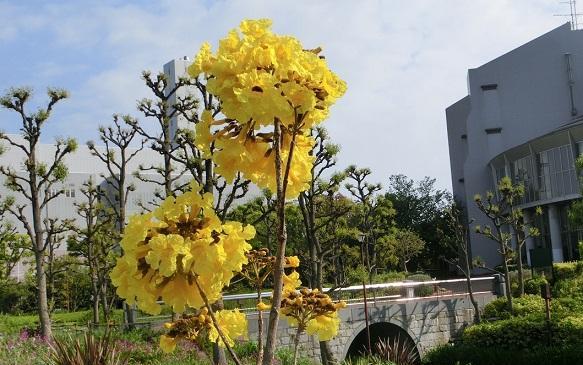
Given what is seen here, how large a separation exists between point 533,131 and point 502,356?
27.7 metres

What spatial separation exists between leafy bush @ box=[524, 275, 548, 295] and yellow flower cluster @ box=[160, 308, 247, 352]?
2115 cm

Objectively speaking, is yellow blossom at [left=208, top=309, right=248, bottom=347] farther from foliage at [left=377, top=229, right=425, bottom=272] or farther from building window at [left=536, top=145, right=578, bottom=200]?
building window at [left=536, top=145, right=578, bottom=200]

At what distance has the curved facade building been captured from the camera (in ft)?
117

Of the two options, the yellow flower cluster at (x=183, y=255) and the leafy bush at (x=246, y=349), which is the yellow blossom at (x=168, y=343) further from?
the leafy bush at (x=246, y=349)

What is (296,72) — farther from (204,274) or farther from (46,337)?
(46,337)

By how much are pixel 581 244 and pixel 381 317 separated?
251 inches

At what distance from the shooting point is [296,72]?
84.2 inches

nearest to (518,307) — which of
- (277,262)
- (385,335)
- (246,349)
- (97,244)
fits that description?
(385,335)

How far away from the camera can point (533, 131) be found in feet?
136

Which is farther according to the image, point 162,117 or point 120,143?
point 120,143

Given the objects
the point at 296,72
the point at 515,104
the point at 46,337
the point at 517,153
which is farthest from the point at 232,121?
the point at 515,104

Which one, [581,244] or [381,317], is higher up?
[581,244]

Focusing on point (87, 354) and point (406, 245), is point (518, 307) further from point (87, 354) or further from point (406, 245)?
point (406, 245)

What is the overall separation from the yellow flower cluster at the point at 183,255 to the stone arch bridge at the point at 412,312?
685 inches
